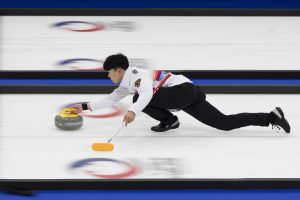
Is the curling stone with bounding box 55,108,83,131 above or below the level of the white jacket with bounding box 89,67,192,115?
below

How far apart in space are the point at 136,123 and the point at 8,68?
1609mm

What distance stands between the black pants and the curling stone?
1.29 feet

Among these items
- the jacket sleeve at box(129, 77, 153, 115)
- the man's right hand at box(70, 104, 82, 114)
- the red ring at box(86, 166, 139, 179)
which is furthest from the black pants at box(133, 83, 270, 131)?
the red ring at box(86, 166, 139, 179)

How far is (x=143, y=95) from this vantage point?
15.3 feet

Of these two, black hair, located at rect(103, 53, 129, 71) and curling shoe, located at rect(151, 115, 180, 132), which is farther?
curling shoe, located at rect(151, 115, 180, 132)

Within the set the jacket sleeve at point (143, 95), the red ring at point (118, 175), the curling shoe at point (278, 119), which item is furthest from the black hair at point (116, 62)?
the curling shoe at point (278, 119)

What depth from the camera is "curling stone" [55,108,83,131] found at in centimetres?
492

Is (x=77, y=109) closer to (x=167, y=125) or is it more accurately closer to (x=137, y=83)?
(x=137, y=83)

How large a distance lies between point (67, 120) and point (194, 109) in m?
0.80

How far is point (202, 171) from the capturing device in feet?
14.2

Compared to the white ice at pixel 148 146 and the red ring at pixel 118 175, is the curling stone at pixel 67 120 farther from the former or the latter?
the red ring at pixel 118 175

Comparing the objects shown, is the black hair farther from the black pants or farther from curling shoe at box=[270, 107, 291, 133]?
curling shoe at box=[270, 107, 291, 133]
